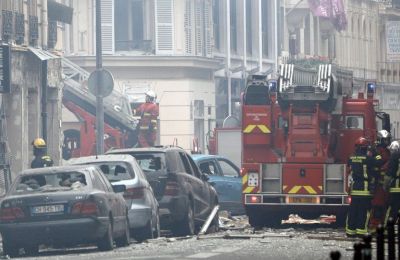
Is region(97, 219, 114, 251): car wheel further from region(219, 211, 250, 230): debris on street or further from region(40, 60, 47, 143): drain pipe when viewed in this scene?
region(40, 60, 47, 143): drain pipe

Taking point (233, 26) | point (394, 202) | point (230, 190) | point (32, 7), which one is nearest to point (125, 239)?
point (394, 202)

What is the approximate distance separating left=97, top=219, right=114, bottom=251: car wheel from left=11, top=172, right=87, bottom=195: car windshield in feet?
2.36

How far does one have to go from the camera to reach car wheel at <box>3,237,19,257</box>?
2423 cm

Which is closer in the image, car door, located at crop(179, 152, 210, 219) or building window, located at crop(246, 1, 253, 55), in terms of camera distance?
car door, located at crop(179, 152, 210, 219)

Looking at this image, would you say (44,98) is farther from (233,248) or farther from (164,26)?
(233,248)

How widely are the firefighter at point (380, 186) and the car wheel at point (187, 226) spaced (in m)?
2.99

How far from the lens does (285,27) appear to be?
76562 millimetres

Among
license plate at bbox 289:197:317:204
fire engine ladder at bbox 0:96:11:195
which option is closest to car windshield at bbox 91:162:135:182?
license plate at bbox 289:197:317:204

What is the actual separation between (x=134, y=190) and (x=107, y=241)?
99.8 inches

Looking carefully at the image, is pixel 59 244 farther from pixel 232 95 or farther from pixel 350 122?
pixel 232 95

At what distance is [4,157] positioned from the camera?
133 ft

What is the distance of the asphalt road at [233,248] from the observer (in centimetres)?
2319

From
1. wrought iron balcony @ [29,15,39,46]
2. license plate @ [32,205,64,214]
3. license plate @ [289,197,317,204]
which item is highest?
wrought iron balcony @ [29,15,39,46]

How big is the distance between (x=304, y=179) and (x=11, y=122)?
45.4ft
